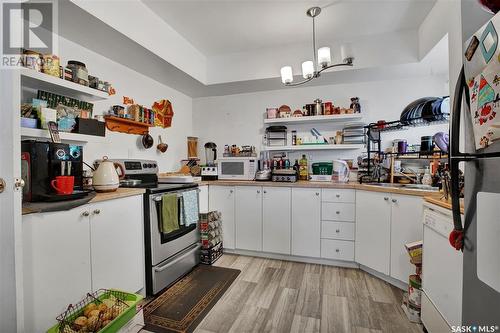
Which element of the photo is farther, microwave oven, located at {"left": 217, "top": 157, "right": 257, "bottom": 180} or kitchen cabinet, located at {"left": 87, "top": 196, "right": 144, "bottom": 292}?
microwave oven, located at {"left": 217, "top": 157, "right": 257, "bottom": 180}

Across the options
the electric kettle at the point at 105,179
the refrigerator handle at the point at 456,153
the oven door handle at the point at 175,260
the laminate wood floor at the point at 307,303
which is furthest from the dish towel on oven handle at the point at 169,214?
the refrigerator handle at the point at 456,153

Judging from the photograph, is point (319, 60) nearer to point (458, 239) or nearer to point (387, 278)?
point (458, 239)

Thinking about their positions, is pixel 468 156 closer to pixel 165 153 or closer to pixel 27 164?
pixel 27 164

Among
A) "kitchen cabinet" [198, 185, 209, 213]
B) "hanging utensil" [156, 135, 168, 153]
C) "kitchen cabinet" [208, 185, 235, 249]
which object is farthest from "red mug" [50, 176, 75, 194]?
"kitchen cabinet" [208, 185, 235, 249]

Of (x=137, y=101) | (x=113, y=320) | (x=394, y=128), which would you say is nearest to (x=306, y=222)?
(x=394, y=128)

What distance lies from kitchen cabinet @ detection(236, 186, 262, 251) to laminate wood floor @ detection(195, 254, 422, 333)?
342 millimetres

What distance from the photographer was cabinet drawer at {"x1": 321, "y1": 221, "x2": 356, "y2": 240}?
2.38 meters

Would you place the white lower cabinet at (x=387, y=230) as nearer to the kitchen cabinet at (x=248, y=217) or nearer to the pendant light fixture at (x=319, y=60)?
the kitchen cabinet at (x=248, y=217)

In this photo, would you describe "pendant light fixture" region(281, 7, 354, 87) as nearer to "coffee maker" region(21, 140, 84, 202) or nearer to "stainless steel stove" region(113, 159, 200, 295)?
"stainless steel stove" region(113, 159, 200, 295)

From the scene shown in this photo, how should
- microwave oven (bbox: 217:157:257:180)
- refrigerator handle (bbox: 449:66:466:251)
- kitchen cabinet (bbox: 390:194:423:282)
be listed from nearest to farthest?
refrigerator handle (bbox: 449:66:466:251) → kitchen cabinet (bbox: 390:194:423:282) → microwave oven (bbox: 217:157:257:180)

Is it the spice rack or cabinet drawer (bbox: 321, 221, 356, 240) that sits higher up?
the spice rack

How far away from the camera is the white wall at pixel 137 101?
2.02 metres

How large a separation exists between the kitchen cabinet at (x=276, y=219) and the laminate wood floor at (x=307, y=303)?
0.26 m

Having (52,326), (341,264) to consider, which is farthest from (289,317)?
(52,326)
